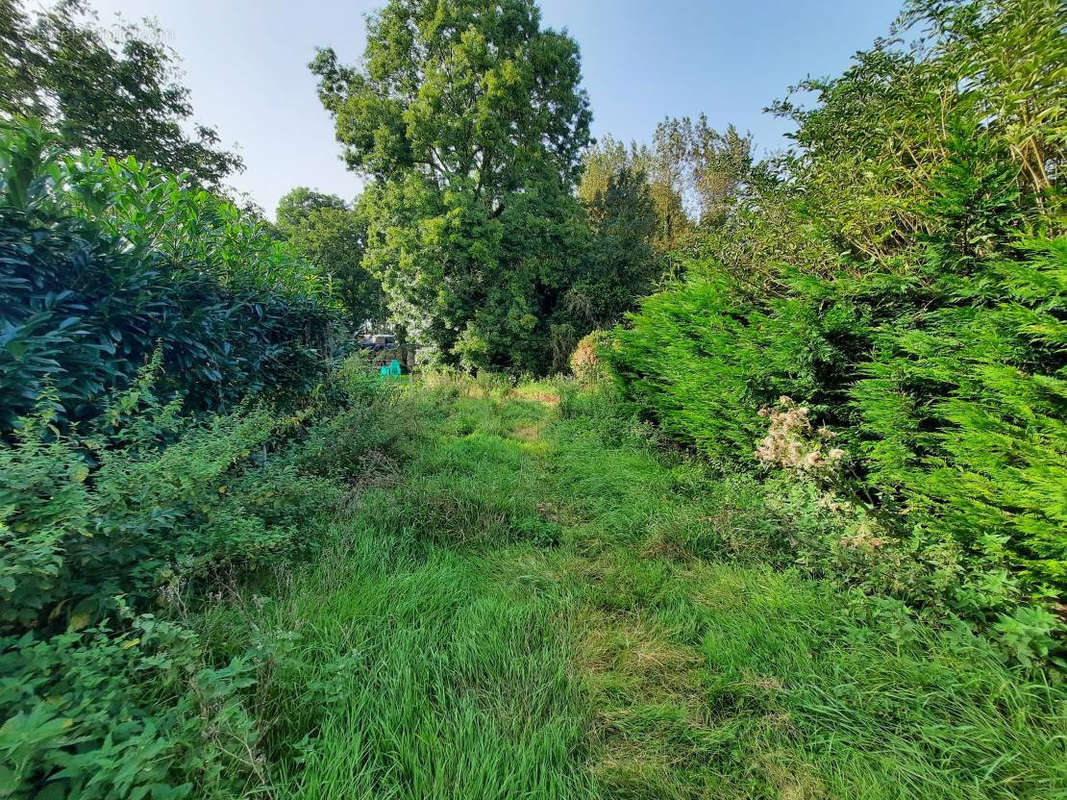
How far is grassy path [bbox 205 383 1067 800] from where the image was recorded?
1.44 meters

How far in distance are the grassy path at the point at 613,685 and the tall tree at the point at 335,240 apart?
2105 cm

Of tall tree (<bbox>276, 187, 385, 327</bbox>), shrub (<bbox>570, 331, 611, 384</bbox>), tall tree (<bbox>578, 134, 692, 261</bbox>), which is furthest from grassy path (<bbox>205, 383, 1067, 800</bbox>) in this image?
tall tree (<bbox>276, 187, 385, 327</bbox>)

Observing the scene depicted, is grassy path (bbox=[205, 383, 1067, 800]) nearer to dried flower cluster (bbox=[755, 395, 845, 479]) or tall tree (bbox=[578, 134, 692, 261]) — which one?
dried flower cluster (bbox=[755, 395, 845, 479])

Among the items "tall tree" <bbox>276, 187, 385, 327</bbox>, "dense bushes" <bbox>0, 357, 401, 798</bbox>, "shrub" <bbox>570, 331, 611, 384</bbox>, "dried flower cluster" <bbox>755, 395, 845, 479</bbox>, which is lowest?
"dense bushes" <bbox>0, 357, 401, 798</bbox>

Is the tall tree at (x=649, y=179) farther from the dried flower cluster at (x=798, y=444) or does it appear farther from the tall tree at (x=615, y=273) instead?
the dried flower cluster at (x=798, y=444)

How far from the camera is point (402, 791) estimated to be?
1.40 meters

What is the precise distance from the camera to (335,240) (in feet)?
74.8

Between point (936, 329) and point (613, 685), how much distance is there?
274cm

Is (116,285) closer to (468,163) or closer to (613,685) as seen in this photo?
(613,685)

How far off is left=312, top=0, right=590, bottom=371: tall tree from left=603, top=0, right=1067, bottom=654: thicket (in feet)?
31.9

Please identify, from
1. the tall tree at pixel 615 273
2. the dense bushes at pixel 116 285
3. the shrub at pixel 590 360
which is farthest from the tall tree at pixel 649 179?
the dense bushes at pixel 116 285

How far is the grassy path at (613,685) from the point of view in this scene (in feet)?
4.73

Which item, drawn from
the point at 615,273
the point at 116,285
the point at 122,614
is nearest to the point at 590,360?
the point at 615,273

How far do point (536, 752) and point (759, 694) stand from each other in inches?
41.4
